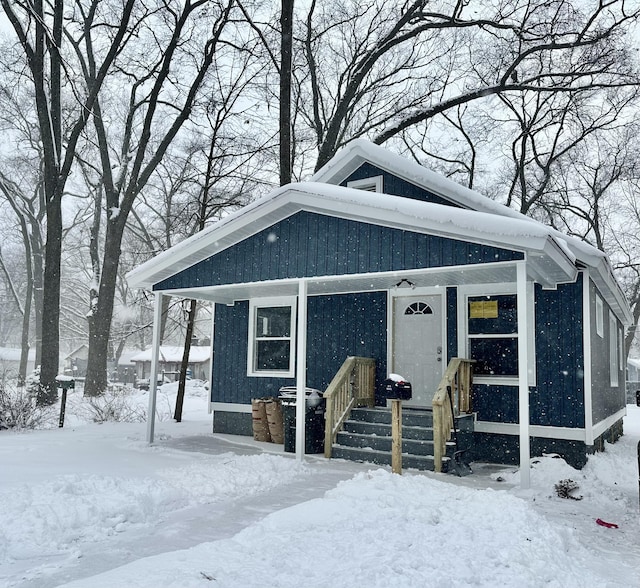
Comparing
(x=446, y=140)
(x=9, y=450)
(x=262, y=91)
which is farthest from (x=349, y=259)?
(x=446, y=140)

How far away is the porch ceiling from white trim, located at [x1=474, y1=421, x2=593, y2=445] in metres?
2.25

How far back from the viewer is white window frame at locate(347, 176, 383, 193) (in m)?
10.8

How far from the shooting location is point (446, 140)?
77.3 feet

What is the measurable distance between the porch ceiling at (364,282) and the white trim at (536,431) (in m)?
2.25

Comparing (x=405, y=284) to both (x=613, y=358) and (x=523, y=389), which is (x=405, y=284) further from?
(x=613, y=358)

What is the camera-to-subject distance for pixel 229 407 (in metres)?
11.6

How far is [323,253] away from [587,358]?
164 inches

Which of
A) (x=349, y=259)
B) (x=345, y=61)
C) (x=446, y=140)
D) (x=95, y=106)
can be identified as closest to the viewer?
(x=349, y=259)

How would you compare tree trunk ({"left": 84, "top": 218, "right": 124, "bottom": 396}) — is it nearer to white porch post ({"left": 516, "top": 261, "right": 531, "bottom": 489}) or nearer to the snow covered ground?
the snow covered ground

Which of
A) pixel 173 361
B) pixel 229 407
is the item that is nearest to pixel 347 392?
pixel 229 407

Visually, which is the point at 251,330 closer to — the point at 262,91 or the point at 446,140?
the point at 262,91

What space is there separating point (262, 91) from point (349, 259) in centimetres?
1301

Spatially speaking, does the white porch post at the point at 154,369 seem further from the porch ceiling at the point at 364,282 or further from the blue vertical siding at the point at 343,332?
the blue vertical siding at the point at 343,332

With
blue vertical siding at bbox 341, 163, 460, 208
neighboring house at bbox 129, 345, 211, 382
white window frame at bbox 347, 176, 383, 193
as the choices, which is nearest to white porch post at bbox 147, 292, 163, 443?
white window frame at bbox 347, 176, 383, 193
